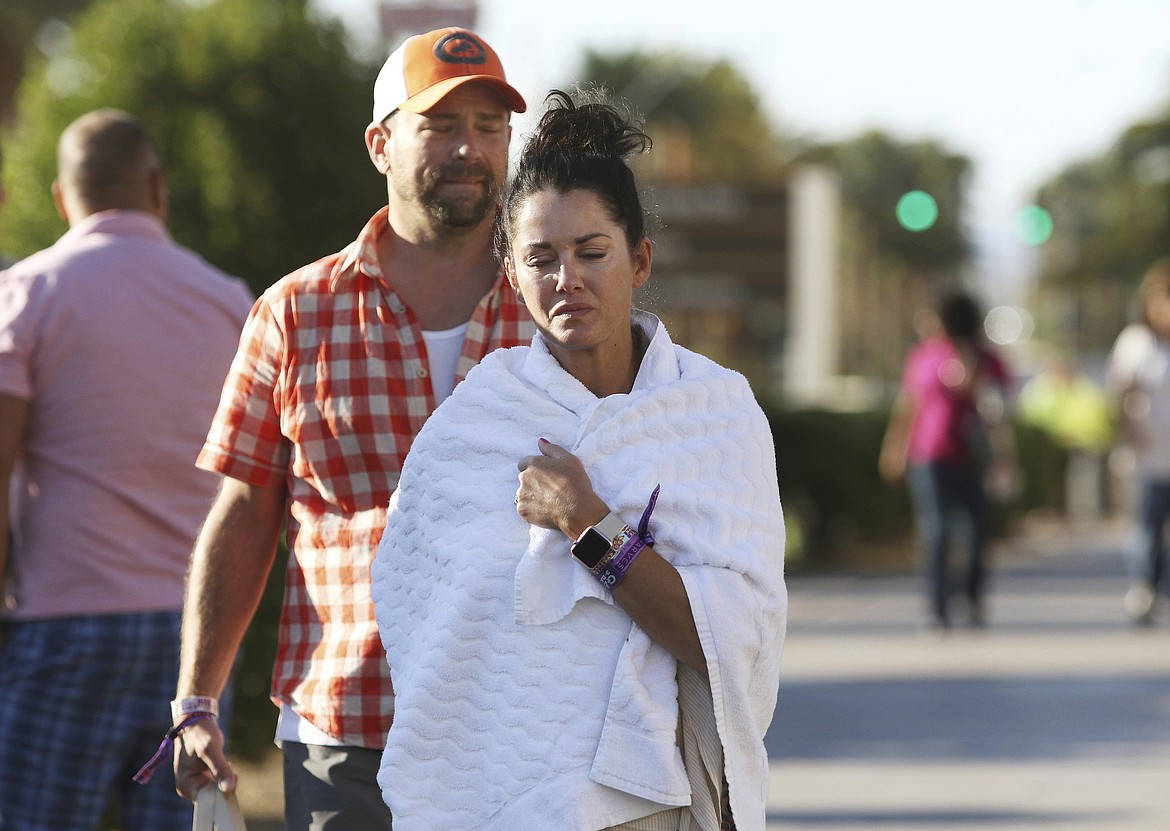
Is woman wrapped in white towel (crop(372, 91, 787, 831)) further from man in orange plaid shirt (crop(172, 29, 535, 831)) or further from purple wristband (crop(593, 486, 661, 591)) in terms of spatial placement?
man in orange plaid shirt (crop(172, 29, 535, 831))

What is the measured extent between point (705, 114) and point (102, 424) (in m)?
52.4

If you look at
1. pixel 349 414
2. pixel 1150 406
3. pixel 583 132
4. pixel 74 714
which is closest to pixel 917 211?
pixel 1150 406

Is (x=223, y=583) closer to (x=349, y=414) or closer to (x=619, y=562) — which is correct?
(x=349, y=414)

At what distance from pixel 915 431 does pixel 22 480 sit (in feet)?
25.9

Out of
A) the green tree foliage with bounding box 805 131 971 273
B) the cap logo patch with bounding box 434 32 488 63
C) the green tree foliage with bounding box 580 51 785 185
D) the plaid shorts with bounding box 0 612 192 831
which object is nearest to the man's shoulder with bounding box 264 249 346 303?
the cap logo patch with bounding box 434 32 488 63

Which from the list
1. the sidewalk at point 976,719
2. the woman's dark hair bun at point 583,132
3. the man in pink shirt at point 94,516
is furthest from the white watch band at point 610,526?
the sidewalk at point 976,719

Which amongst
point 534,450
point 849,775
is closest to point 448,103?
point 534,450

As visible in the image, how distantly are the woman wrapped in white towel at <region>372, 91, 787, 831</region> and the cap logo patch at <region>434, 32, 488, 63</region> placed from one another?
59 centimetres

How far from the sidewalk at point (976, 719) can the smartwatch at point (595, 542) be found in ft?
14.3

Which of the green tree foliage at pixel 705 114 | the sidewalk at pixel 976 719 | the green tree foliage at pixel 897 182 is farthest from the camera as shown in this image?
the green tree foliage at pixel 897 182

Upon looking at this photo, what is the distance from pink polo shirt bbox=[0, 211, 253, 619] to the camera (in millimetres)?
4680

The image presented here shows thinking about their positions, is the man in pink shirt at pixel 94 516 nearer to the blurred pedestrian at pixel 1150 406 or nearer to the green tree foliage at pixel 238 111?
the green tree foliage at pixel 238 111

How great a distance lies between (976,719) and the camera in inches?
370

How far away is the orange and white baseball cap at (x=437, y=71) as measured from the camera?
3770 mm
